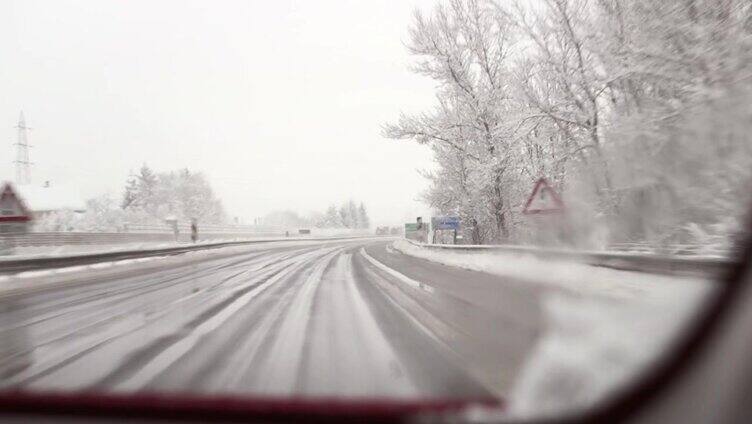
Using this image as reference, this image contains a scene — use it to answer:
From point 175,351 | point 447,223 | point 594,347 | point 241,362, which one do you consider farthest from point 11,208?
point 447,223

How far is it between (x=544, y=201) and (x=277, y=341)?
7434mm

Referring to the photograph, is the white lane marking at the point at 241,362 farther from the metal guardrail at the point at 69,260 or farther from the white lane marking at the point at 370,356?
the metal guardrail at the point at 69,260

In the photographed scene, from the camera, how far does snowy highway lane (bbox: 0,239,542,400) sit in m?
3.61

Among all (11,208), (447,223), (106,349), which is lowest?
(106,349)

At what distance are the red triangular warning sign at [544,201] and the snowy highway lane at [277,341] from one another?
2.25 metres

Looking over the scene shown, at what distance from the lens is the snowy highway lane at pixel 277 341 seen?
3.61 meters

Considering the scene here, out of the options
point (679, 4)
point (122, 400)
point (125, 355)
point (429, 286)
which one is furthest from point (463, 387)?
point (679, 4)

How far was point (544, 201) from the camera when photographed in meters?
10.5

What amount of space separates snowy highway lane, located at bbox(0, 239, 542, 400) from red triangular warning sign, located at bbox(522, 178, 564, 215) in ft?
7.39

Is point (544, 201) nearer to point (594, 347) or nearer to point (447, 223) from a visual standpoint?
point (594, 347)

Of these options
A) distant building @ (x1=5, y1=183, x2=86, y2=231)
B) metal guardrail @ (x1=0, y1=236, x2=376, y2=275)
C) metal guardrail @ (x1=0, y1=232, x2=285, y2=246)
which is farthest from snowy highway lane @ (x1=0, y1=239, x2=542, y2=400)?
distant building @ (x1=5, y1=183, x2=86, y2=231)

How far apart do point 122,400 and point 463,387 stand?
7.30 ft

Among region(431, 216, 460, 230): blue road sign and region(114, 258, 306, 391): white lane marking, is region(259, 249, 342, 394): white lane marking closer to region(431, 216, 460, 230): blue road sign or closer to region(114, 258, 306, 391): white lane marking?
region(114, 258, 306, 391): white lane marking

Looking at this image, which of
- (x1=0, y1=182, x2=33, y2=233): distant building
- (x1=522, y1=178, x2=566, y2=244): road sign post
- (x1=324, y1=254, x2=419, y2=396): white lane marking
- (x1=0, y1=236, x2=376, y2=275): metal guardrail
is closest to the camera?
(x1=324, y1=254, x2=419, y2=396): white lane marking
